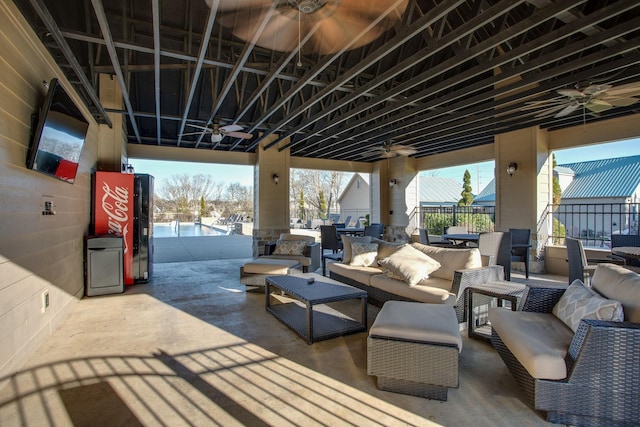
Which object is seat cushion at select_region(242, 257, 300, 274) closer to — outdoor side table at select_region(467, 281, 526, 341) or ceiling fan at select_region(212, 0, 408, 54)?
outdoor side table at select_region(467, 281, 526, 341)

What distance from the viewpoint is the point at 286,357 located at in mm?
2838

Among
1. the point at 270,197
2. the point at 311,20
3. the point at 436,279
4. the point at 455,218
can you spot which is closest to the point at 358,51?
the point at 311,20

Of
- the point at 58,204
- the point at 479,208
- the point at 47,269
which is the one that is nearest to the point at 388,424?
the point at 47,269

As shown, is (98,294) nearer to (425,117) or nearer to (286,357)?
(286,357)

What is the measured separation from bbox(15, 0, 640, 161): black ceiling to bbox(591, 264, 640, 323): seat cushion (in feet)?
6.82

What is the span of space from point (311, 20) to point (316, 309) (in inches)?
126

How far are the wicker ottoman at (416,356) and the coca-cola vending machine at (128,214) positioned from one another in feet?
15.5

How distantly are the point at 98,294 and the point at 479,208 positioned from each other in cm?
971

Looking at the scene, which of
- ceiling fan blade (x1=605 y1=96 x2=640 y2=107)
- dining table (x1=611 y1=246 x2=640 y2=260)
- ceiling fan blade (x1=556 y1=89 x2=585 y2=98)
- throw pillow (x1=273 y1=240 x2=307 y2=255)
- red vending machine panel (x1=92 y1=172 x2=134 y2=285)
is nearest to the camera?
dining table (x1=611 y1=246 x2=640 y2=260)

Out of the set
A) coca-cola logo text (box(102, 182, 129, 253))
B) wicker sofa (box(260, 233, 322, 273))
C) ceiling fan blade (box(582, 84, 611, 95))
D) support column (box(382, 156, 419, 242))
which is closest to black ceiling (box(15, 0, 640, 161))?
ceiling fan blade (box(582, 84, 611, 95))

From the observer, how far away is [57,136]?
3205 mm

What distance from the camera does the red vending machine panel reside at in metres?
5.27

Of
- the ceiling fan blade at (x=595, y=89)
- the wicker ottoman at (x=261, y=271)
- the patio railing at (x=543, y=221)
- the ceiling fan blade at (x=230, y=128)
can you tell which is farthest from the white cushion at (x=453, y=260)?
the patio railing at (x=543, y=221)

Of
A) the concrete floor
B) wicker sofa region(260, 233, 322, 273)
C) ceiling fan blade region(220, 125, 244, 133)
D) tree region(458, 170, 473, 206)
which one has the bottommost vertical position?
the concrete floor
